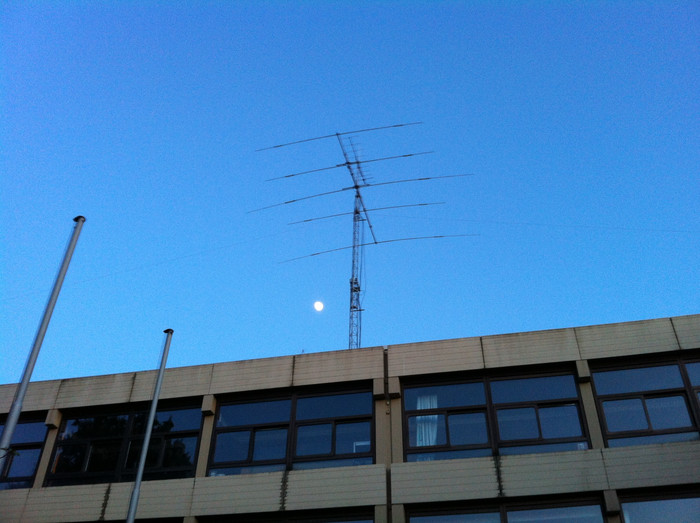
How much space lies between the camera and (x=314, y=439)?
651 inches

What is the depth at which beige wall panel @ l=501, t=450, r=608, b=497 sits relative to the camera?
47.3 ft

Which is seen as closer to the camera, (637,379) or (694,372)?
(694,372)

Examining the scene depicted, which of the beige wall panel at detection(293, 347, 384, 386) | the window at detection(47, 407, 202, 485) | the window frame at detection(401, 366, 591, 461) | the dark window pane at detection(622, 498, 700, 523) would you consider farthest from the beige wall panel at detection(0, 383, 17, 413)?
the dark window pane at detection(622, 498, 700, 523)

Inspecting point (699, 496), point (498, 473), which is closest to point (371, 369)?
point (498, 473)

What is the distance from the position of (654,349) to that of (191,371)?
12113 millimetres

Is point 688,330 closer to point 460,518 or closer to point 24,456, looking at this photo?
point 460,518

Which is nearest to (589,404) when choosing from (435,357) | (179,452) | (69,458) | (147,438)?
(435,357)

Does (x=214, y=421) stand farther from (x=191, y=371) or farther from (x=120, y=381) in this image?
(x=120, y=381)

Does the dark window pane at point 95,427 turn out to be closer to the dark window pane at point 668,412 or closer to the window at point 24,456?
the window at point 24,456

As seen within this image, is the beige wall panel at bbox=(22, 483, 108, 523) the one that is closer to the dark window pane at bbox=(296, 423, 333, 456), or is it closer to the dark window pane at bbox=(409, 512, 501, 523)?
the dark window pane at bbox=(296, 423, 333, 456)

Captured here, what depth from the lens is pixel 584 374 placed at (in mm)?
15734

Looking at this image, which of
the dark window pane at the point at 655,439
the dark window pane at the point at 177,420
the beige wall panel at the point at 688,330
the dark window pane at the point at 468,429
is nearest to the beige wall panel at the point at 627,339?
the beige wall panel at the point at 688,330

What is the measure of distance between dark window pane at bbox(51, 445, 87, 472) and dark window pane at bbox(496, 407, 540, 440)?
11301mm

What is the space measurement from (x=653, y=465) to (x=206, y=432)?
35.8ft
